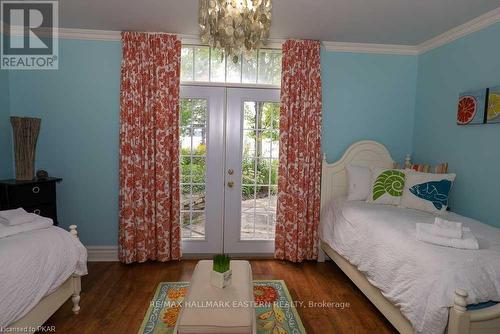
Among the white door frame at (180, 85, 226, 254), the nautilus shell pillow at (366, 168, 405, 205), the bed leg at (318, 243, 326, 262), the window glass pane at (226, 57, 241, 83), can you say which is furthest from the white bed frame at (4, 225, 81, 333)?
the nautilus shell pillow at (366, 168, 405, 205)

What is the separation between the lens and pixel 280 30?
321cm

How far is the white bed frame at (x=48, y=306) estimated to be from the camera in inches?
70.7

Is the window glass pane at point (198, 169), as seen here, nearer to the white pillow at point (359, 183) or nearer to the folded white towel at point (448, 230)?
the white pillow at point (359, 183)

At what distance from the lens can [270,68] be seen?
143 inches

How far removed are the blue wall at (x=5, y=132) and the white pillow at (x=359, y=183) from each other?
151 inches

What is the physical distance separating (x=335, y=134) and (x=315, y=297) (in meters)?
1.92

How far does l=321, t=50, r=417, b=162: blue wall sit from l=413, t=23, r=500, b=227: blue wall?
0.18m

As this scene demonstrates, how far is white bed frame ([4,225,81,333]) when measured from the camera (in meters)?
1.80

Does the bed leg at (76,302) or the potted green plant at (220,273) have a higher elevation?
the potted green plant at (220,273)

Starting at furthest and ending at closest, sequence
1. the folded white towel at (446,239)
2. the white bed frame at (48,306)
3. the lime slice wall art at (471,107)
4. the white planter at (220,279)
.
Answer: the lime slice wall art at (471,107) < the white planter at (220,279) < the folded white towel at (446,239) < the white bed frame at (48,306)

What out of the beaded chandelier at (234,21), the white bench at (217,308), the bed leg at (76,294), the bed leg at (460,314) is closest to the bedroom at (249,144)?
the bed leg at (76,294)

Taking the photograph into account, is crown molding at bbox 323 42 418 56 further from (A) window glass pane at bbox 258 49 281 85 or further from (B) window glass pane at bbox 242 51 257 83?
(B) window glass pane at bbox 242 51 257 83

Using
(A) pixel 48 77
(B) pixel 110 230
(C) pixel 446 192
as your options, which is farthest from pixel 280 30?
(B) pixel 110 230

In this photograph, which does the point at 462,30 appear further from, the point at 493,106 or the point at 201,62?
the point at 201,62
